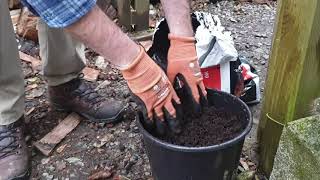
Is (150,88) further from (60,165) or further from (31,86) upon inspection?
(31,86)

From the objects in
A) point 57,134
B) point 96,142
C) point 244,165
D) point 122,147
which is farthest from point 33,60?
point 244,165

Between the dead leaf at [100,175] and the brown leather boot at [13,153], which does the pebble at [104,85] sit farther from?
the dead leaf at [100,175]

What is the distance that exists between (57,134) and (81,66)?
377 millimetres

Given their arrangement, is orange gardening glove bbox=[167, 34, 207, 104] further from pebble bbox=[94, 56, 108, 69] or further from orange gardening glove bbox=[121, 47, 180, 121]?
pebble bbox=[94, 56, 108, 69]

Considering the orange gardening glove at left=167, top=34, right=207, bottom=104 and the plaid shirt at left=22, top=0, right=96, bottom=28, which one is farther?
the orange gardening glove at left=167, top=34, right=207, bottom=104

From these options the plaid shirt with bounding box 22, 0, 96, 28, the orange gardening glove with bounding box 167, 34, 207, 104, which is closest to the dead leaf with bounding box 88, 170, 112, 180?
the orange gardening glove with bounding box 167, 34, 207, 104

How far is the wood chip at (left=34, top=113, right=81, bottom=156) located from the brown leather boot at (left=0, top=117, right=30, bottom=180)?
106 mm

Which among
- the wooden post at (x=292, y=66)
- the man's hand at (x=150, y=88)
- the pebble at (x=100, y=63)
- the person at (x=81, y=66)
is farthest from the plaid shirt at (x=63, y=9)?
the pebble at (x=100, y=63)

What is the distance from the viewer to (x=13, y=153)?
83.2 inches

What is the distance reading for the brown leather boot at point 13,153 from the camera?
2060mm

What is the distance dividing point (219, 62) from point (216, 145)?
749 millimetres

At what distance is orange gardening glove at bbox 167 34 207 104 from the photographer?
1686 millimetres

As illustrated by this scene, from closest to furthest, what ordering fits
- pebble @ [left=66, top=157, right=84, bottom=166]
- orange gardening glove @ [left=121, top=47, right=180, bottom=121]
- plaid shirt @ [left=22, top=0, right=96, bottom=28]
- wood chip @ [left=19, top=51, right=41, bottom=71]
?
plaid shirt @ [left=22, top=0, right=96, bottom=28] < orange gardening glove @ [left=121, top=47, right=180, bottom=121] < pebble @ [left=66, top=157, right=84, bottom=166] < wood chip @ [left=19, top=51, right=41, bottom=71]

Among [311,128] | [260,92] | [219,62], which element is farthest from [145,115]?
[260,92]
